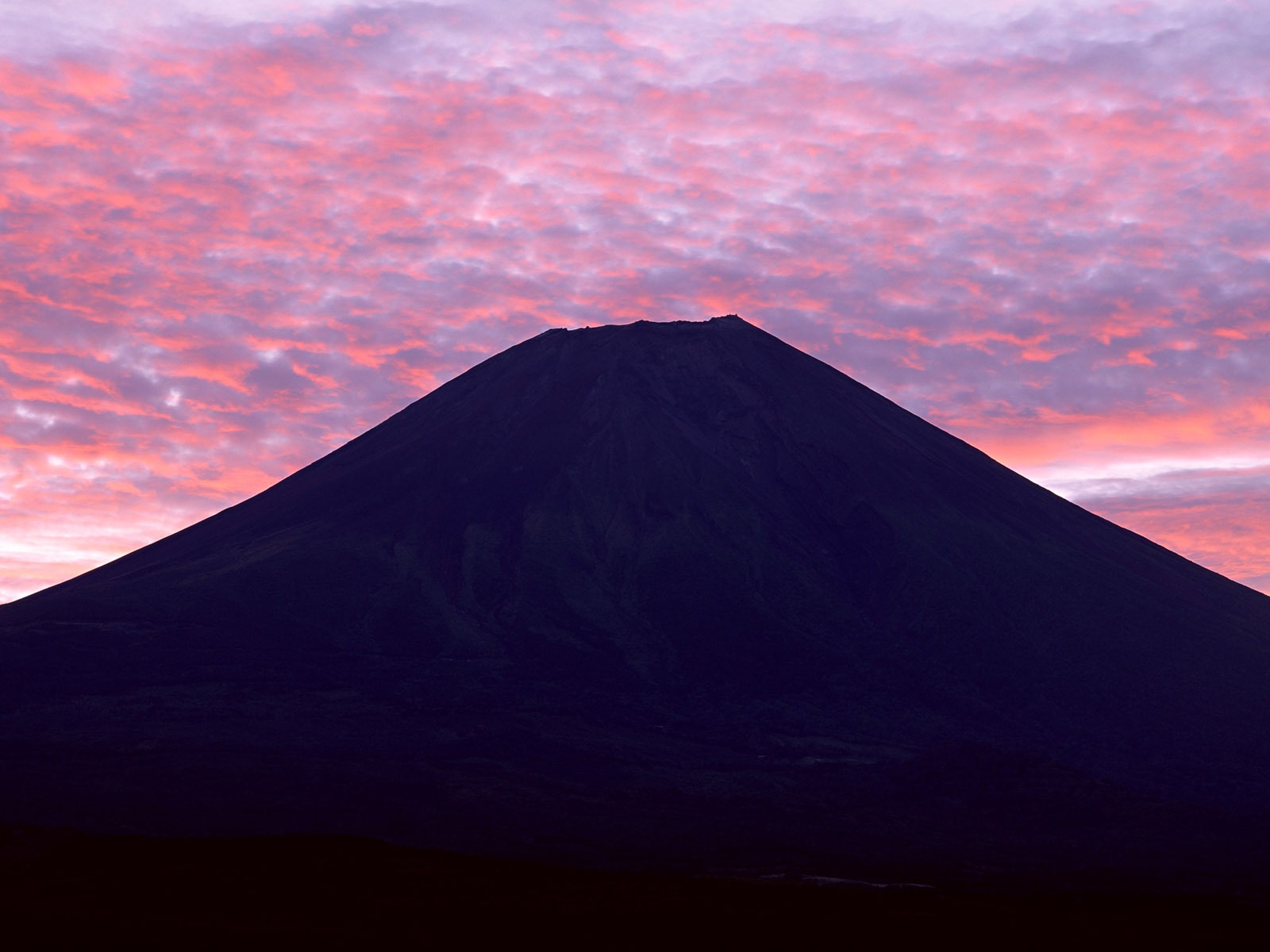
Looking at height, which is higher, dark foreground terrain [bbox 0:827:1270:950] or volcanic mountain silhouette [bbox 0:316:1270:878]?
volcanic mountain silhouette [bbox 0:316:1270:878]

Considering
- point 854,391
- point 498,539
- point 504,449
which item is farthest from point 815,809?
point 854,391

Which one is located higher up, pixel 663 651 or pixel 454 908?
pixel 663 651

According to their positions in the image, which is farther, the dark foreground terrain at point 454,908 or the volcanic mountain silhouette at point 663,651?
the volcanic mountain silhouette at point 663,651

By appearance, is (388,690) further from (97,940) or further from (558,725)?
(97,940)

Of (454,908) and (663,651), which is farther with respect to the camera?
(663,651)

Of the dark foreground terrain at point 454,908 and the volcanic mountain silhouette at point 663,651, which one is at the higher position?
the volcanic mountain silhouette at point 663,651
